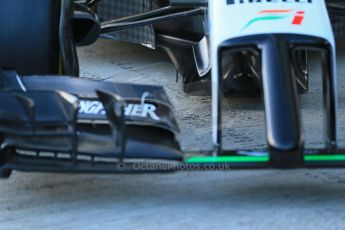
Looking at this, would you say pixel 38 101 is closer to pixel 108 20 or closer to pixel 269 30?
pixel 269 30

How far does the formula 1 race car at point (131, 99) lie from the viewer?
226 centimetres

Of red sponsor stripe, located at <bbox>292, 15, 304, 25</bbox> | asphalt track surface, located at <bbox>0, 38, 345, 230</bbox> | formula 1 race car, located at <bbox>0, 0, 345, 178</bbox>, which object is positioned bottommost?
asphalt track surface, located at <bbox>0, 38, 345, 230</bbox>

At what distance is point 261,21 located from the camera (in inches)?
100

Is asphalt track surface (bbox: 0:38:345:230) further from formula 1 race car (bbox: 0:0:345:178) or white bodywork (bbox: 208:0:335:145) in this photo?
white bodywork (bbox: 208:0:335:145)

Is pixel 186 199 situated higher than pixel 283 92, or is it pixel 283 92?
pixel 283 92

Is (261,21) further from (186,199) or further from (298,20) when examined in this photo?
(186,199)

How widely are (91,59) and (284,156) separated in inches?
92.4

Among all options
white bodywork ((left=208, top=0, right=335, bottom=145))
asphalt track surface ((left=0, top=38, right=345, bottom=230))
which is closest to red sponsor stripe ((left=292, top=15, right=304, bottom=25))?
white bodywork ((left=208, top=0, right=335, bottom=145))

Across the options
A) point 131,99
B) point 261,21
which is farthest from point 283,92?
point 131,99

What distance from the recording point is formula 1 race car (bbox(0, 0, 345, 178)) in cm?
226

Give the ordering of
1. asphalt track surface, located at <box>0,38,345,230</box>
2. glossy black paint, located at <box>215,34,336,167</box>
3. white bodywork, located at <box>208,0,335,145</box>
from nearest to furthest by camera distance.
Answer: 1. glossy black paint, located at <box>215,34,336,167</box>
2. asphalt track surface, located at <box>0,38,345,230</box>
3. white bodywork, located at <box>208,0,335,145</box>

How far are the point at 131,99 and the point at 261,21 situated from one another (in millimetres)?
529

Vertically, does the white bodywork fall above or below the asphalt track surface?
above

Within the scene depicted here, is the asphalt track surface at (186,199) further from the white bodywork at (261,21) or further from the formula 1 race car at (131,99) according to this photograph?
the white bodywork at (261,21)
